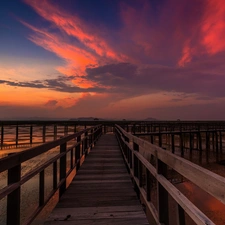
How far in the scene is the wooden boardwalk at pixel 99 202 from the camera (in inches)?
134

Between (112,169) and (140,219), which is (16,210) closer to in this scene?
(140,219)

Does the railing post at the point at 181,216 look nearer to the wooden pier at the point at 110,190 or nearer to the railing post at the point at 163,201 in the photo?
the wooden pier at the point at 110,190

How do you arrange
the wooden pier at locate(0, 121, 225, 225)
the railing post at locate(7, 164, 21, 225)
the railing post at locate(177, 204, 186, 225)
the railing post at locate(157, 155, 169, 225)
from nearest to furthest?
the wooden pier at locate(0, 121, 225, 225) < the railing post at locate(177, 204, 186, 225) < the railing post at locate(7, 164, 21, 225) < the railing post at locate(157, 155, 169, 225)

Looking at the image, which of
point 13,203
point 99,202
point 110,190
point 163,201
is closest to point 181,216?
point 163,201

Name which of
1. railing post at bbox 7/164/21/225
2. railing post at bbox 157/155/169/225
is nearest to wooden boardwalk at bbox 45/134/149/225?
railing post at bbox 157/155/169/225

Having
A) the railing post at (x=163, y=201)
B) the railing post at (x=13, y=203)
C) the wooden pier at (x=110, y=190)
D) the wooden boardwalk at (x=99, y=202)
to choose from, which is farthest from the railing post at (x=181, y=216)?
the railing post at (x=13, y=203)

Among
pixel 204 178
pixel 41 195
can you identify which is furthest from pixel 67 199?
pixel 204 178

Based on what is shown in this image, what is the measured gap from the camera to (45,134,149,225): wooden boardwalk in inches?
134

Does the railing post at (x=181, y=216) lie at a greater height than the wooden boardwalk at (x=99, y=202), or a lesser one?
greater

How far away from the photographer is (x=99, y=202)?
4.23m

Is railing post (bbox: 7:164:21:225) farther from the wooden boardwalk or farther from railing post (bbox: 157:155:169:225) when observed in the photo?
railing post (bbox: 157:155:169:225)

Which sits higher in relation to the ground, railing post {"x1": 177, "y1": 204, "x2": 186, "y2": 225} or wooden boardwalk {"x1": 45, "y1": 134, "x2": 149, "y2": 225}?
railing post {"x1": 177, "y1": 204, "x2": 186, "y2": 225}

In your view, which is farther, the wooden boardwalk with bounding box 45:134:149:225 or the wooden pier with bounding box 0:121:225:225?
the wooden boardwalk with bounding box 45:134:149:225

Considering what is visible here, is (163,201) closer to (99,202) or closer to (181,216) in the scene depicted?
(181,216)
